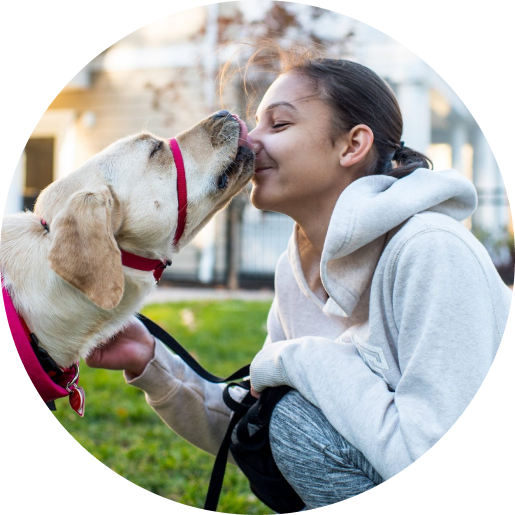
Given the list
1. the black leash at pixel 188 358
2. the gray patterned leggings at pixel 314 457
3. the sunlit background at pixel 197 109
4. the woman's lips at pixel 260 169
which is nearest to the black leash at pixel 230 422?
the black leash at pixel 188 358

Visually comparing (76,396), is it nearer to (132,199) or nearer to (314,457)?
(132,199)

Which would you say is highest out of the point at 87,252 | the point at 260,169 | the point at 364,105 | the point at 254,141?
the point at 364,105

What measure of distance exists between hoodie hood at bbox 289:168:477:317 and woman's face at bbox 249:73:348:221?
0.20 meters

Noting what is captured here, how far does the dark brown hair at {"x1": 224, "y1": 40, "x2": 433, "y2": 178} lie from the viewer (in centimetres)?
229

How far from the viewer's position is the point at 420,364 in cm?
179

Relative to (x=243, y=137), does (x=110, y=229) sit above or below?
below

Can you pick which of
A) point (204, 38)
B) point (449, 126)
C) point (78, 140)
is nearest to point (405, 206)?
point (204, 38)

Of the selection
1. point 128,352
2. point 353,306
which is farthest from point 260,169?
point 128,352

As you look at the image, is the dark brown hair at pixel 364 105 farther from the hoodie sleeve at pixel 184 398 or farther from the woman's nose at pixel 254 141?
the hoodie sleeve at pixel 184 398

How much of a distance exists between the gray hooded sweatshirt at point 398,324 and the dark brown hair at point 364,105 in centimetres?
24

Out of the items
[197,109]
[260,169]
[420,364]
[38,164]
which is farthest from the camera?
[38,164]

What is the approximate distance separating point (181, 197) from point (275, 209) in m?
0.41

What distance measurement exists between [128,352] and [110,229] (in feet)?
1.99

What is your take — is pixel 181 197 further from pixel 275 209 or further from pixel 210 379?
pixel 210 379
